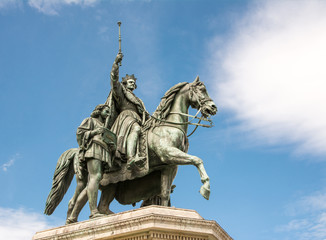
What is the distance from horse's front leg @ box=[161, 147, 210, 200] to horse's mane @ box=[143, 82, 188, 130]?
119cm

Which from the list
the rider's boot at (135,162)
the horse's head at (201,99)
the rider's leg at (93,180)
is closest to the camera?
the rider's leg at (93,180)

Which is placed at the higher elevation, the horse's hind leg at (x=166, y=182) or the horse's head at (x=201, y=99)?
the horse's head at (x=201, y=99)

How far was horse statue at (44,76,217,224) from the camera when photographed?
16.2 metres

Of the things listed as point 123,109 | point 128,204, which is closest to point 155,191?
point 128,204

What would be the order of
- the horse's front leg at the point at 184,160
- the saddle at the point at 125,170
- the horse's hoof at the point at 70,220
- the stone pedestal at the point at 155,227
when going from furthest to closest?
the saddle at the point at 125,170 < the horse's hoof at the point at 70,220 < the horse's front leg at the point at 184,160 < the stone pedestal at the point at 155,227

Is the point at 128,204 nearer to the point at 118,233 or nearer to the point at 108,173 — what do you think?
the point at 108,173

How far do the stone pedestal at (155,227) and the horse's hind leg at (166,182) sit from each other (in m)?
2.07

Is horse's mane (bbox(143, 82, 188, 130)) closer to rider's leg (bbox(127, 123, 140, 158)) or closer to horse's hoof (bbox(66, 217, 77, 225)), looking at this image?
rider's leg (bbox(127, 123, 140, 158))

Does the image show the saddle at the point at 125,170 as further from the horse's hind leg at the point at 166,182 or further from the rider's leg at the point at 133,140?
the horse's hind leg at the point at 166,182

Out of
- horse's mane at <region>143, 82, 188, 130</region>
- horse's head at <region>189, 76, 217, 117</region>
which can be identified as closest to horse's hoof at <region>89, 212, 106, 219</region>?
horse's mane at <region>143, 82, 188, 130</region>

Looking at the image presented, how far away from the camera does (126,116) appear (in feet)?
56.7

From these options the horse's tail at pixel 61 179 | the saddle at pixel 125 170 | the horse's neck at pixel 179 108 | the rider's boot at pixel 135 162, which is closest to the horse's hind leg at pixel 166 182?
the saddle at pixel 125 170

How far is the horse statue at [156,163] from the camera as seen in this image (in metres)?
16.2

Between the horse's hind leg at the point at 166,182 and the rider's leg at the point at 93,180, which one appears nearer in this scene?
the rider's leg at the point at 93,180
